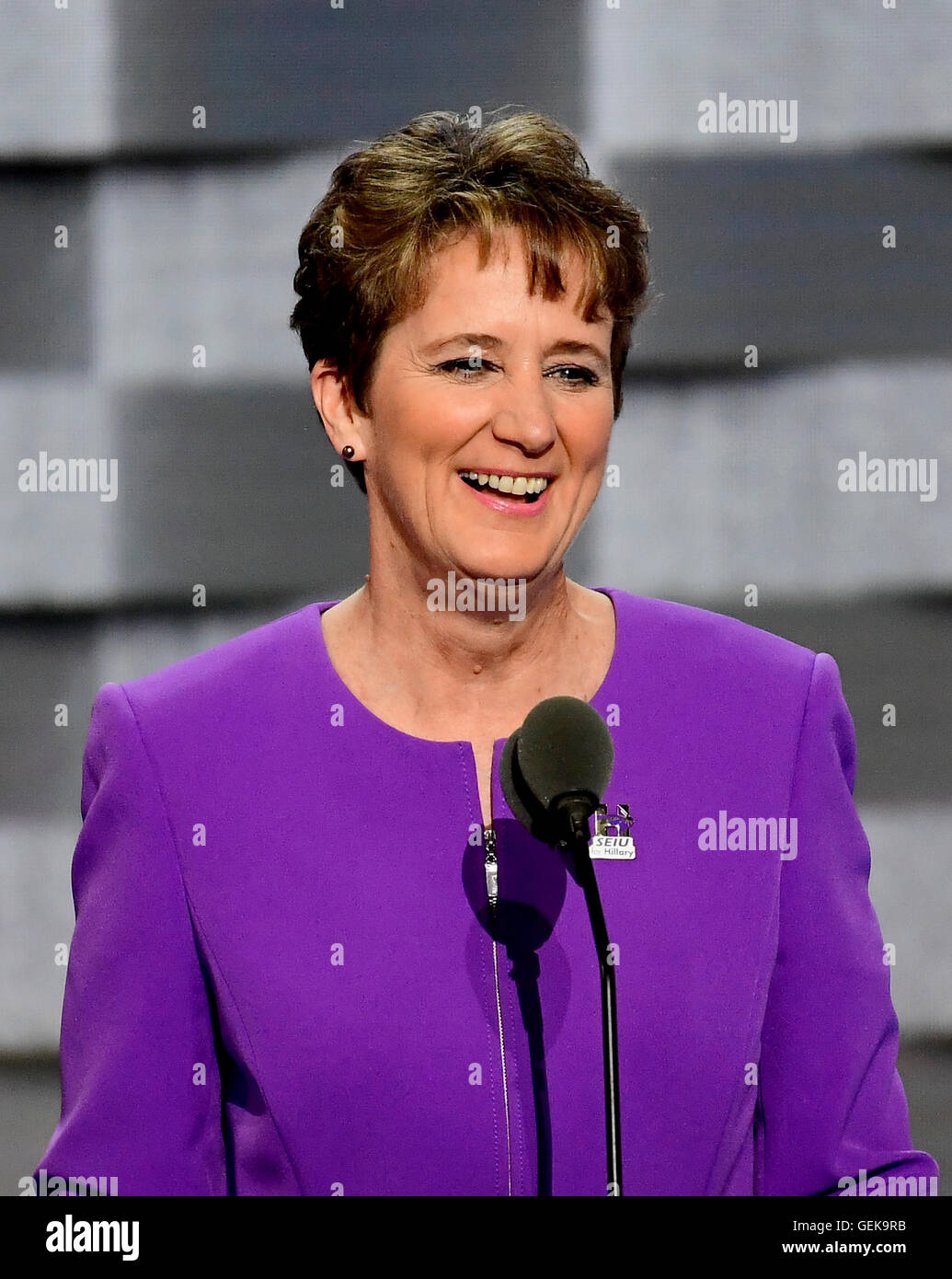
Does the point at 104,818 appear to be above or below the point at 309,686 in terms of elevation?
below

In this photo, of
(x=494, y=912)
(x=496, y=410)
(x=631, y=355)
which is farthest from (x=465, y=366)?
(x=631, y=355)

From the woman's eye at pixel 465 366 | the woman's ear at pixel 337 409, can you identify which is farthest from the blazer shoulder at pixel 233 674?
the woman's eye at pixel 465 366

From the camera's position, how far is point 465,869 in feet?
4.86

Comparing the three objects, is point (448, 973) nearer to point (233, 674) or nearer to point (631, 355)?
point (233, 674)

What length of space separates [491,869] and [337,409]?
0.53 m

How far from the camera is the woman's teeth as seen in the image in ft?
4.77

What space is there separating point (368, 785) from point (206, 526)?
109 cm

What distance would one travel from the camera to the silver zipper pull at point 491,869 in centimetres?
146

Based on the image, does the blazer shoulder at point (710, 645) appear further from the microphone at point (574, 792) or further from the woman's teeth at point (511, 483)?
the microphone at point (574, 792)

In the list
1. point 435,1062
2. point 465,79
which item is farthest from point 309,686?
point 465,79

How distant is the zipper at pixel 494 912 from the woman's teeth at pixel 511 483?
0.33 m

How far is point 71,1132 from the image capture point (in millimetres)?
1450

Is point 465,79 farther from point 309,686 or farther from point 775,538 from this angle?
point 309,686

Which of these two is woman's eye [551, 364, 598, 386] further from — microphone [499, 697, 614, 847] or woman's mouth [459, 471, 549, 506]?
microphone [499, 697, 614, 847]
